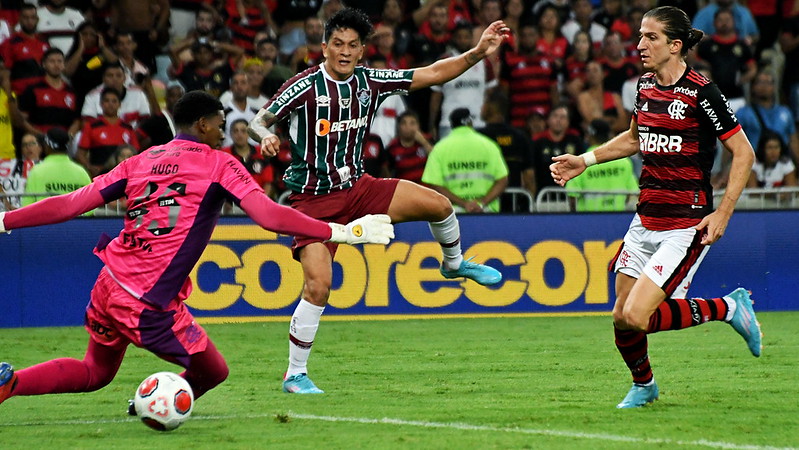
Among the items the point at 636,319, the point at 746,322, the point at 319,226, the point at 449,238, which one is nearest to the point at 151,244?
the point at 319,226

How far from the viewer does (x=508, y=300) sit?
14211mm

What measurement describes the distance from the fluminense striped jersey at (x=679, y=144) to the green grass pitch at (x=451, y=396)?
1.20 metres

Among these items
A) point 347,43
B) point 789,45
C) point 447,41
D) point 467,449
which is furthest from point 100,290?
point 789,45

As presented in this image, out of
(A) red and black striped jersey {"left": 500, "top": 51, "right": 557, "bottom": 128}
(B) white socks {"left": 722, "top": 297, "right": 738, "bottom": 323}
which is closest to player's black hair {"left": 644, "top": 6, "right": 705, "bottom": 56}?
(B) white socks {"left": 722, "top": 297, "right": 738, "bottom": 323}

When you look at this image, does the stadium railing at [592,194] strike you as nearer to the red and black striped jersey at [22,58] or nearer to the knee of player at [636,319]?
the red and black striped jersey at [22,58]

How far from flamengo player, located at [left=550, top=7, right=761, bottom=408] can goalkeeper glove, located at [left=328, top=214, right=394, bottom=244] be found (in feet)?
5.65

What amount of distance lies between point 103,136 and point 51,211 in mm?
8649

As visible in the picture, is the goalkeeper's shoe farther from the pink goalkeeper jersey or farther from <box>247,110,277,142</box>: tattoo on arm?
<box>247,110,277,142</box>: tattoo on arm

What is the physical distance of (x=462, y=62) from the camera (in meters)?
9.05

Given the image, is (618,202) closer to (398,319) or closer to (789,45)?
(398,319)

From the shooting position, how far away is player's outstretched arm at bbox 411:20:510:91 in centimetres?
893

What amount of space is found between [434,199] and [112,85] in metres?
7.85

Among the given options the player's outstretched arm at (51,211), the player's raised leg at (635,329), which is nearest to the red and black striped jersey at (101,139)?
the player's outstretched arm at (51,211)

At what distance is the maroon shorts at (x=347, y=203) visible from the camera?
898 centimetres
